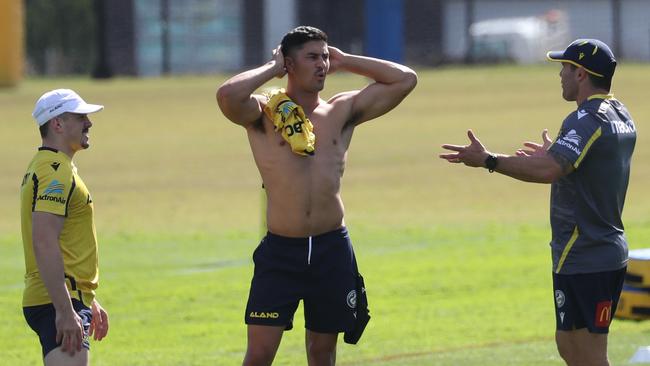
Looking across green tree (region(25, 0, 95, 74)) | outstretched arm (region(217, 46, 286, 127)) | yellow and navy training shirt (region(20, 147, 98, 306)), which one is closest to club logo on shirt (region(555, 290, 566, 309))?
outstretched arm (region(217, 46, 286, 127))

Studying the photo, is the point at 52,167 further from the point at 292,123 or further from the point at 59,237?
the point at 292,123

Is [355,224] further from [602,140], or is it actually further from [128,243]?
[602,140]

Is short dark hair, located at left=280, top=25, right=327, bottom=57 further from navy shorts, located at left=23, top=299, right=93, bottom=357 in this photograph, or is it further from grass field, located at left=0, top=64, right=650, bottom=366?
grass field, located at left=0, top=64, right=650, bottom=366

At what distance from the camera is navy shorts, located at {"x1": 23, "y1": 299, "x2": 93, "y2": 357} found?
21.7 ft

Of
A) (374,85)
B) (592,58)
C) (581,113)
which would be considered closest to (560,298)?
(581,113)

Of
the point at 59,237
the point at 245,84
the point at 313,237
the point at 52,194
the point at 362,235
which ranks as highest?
the point at 245,84

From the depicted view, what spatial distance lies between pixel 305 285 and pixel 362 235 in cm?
957

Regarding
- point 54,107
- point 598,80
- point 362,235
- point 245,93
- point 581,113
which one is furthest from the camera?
point 362,235

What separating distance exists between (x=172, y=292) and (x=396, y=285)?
82.1 inches

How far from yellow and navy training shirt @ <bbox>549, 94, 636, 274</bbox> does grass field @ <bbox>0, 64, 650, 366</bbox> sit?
2.31 m

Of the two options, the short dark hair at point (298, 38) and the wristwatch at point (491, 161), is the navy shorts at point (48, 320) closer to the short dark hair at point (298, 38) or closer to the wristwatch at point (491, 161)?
the short dark hair at point (298, 38)

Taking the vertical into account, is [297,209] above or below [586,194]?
below

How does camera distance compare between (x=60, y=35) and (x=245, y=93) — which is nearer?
(x=245, y=93)

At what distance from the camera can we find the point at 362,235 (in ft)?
55.6
